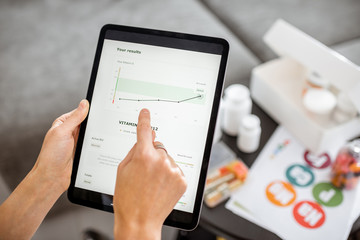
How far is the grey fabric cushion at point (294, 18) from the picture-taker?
169cm

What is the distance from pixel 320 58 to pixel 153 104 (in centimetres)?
53

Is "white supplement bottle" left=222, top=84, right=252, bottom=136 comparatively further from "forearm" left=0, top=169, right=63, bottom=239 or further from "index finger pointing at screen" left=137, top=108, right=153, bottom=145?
"forearm" left=0, top=169, right=63, bottom=239

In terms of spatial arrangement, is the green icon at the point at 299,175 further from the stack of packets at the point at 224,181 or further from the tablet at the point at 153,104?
the tablet at the point at 153,104

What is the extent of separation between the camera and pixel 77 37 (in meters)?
1.78

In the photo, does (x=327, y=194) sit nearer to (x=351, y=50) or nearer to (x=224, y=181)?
(x=224, y=181)

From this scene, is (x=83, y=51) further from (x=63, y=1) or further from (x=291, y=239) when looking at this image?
(x=291, y=239)

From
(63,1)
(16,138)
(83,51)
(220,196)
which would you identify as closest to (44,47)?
(83,51)

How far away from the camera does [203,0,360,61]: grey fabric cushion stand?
1690 mm

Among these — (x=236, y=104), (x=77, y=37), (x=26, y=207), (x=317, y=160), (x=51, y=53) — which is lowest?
(x=26, y=207)

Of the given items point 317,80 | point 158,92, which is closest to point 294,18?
point 317,80

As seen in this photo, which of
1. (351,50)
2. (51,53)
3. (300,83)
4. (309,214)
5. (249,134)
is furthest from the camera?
(51,53)

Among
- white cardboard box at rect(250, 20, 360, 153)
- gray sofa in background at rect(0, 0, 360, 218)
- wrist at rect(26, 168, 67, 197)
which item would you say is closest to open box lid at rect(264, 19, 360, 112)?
white cardboard box at rect(250, 20, 360, 153)

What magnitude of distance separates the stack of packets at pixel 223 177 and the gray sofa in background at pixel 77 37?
55 cm

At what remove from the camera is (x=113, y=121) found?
2.62 feet
